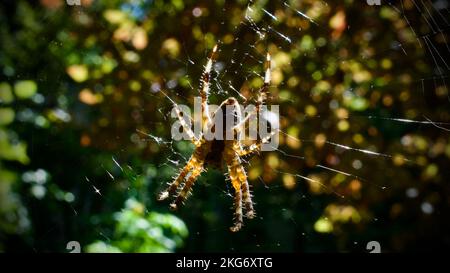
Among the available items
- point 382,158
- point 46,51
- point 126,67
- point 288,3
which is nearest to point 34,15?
point 46,51

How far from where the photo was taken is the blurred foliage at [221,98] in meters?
4.25

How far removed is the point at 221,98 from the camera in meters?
4.16

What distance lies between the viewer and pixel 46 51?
14.5 ft

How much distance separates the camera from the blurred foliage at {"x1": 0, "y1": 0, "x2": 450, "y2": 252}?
13.9ft

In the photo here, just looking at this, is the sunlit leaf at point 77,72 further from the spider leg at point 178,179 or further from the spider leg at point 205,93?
the spider leg at point 205,93

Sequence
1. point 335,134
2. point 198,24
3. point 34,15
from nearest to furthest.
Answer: point 34,15
point 198,24
point 335,134

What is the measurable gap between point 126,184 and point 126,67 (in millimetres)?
1534

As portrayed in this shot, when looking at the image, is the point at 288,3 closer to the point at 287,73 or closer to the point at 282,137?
the point at 287,73

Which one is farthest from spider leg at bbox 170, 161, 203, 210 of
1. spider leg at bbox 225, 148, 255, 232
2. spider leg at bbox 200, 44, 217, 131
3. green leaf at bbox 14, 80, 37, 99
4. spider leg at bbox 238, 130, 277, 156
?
green leaf at bbox 14, 80, 37, 99

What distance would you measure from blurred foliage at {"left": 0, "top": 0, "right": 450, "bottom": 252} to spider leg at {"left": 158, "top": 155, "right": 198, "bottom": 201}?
0.47m

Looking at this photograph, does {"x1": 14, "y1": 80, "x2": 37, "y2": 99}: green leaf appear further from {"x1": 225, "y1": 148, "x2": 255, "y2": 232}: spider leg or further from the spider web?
{"x1": 225, "y1": 148, "x2": 255, "y2": 232}: spider leg

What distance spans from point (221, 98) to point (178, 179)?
1224 mm

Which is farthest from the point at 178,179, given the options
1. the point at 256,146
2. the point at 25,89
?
the point at 25,89

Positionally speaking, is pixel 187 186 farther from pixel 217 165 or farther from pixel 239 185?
pixel 239 185
